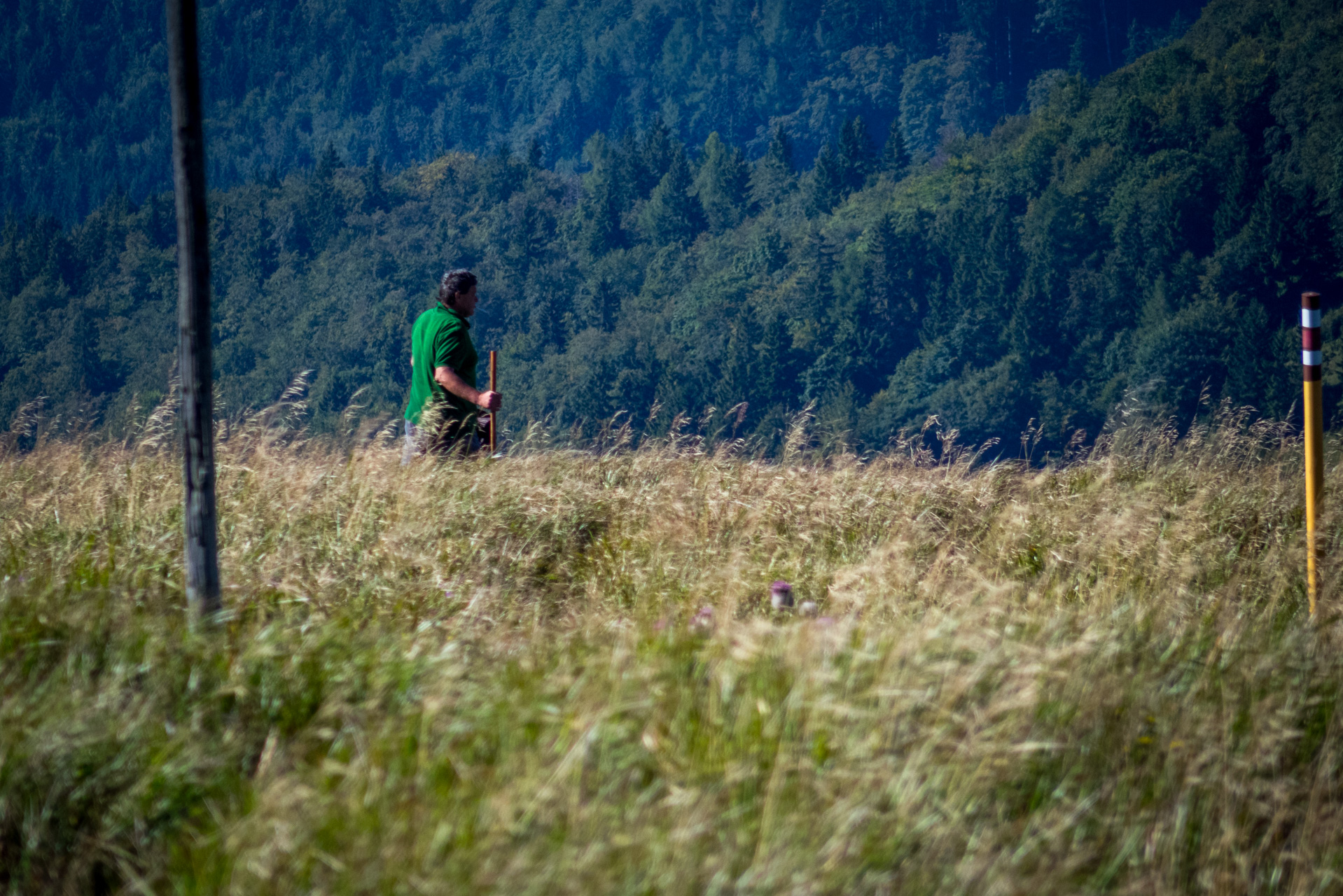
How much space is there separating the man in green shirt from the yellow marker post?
3.57m

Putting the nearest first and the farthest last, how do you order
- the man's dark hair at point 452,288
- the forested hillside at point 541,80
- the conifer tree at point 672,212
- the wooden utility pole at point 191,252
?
the wooden utility pole at point 191,252 < the man's dark hair at point 452,288 < the conifer tree at point 672,212 < the forested hillside at point 541,80

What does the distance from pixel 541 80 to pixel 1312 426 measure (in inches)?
7635

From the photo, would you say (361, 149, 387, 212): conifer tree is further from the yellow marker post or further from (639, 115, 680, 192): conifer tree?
the yellow marker post

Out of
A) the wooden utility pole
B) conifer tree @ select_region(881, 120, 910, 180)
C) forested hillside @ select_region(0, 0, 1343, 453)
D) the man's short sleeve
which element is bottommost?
forested hillside @ select_region(0, 0, 1343, 453)

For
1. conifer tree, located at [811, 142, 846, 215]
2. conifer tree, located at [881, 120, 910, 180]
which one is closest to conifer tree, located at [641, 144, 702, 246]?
conifer tree, located at [811, 142, 846, 215]

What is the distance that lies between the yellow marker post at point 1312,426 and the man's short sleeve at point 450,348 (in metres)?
3.81

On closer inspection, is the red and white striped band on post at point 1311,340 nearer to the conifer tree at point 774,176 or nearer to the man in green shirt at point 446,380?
the man in green shirt at point 446,380

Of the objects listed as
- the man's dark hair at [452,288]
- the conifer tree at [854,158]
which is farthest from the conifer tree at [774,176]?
the man's dark hair at [452,288]

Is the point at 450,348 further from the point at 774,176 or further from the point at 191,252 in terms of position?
the point at 774,176

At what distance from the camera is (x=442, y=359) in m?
6.22

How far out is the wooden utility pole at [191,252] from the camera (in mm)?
3383

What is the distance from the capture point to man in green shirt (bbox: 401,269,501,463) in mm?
6152

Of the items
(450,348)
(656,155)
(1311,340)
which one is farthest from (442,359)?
(656,155)

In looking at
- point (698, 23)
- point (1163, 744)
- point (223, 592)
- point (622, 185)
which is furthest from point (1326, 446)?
point (698, 23)
